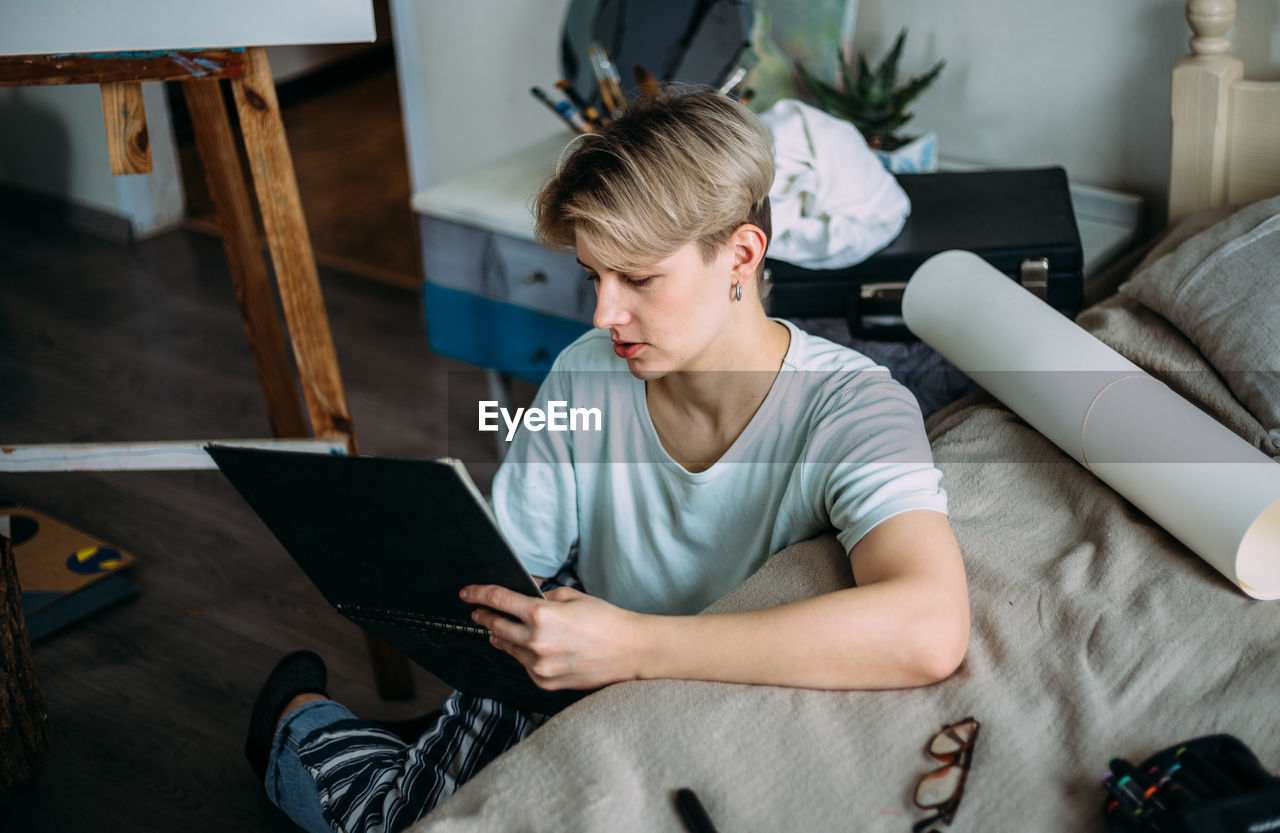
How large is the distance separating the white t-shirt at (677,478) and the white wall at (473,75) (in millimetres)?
1474

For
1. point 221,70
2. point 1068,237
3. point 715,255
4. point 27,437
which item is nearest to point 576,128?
point 221,70

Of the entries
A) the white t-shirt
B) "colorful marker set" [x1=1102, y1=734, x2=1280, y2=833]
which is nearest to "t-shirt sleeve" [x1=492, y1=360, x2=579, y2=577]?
the white t-shirt

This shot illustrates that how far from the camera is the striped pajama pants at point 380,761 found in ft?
3.76

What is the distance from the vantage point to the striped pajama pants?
1146 millimetres

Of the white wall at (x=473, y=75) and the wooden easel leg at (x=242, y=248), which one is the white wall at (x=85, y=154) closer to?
the white wall at (x=473, y=75)

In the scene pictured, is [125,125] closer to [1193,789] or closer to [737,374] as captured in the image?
[737,374]

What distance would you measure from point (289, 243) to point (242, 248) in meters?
0.38

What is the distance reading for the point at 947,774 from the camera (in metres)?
0.83

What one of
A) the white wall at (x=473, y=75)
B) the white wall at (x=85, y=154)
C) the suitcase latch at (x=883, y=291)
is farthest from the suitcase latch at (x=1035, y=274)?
the white wall at (x=85, y=154)

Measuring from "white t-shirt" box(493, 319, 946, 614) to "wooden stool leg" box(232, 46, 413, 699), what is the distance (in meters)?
0.42

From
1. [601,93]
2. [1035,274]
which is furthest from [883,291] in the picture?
[601,93]

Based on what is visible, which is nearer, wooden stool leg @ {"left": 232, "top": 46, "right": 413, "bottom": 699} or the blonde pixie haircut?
the blonde pixie haircut

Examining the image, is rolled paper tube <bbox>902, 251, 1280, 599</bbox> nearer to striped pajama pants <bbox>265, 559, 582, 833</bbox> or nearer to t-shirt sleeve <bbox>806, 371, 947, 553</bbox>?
t-shirt sleeve <bbox>806, 371, 947, 553</bbox>

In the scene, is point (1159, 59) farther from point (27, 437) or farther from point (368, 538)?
point (27, 437)
